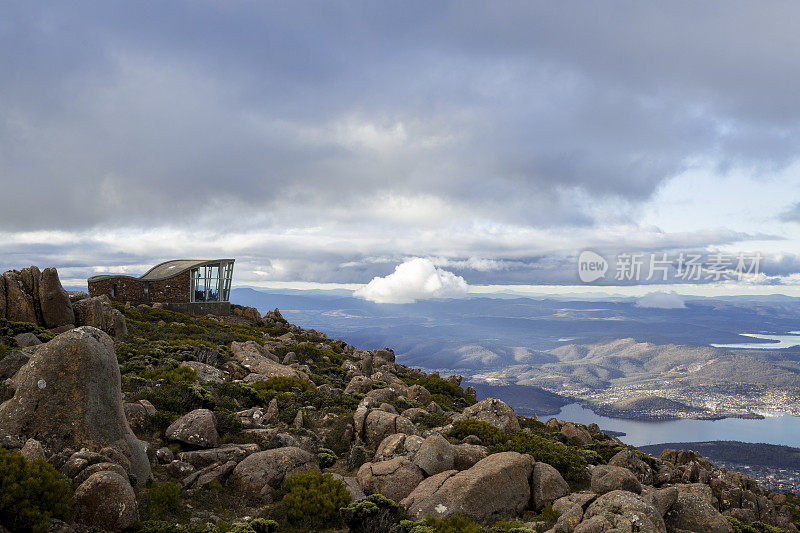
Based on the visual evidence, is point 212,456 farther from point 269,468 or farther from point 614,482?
point 614,482

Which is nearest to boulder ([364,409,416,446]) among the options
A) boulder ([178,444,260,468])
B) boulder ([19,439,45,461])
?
boulder ([178,444,260,468])

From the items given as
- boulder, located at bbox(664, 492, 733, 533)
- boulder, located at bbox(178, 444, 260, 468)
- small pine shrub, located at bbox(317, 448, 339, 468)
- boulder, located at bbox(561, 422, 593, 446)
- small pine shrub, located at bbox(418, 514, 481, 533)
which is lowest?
boulder, located at bbox(561, 422, 593, 446)

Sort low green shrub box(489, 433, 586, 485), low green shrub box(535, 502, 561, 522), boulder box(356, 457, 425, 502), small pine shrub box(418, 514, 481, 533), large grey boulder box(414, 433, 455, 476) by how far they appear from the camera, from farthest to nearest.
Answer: low green shrub box(489, 433, 586, 485)
large grey boulder box(414, 433, 455, 476)
boulder box(356, 457, 425, 502)
low green shrub box(535, 502, 561, 522)
small pine shrub box(418, 514, 481, 533)

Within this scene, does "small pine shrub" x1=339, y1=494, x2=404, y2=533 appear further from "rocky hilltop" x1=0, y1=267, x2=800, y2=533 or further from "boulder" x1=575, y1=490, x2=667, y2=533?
"boulder" x1=575, y1=490, x2=667, y2=533

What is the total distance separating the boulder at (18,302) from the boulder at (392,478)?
107 feet

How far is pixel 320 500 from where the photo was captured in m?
14.4

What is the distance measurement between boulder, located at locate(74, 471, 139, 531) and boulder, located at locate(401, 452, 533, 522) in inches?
318

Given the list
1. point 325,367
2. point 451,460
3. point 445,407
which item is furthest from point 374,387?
point 451,460

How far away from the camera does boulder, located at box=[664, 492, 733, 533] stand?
52.0 ft

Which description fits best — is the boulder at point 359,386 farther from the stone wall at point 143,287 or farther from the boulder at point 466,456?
the stone wall at point 143,287

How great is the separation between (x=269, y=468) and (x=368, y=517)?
171 inches

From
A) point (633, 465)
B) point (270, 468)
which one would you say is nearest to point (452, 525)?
point (270, 468)

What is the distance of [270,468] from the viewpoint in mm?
16250

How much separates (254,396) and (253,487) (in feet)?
35.9
